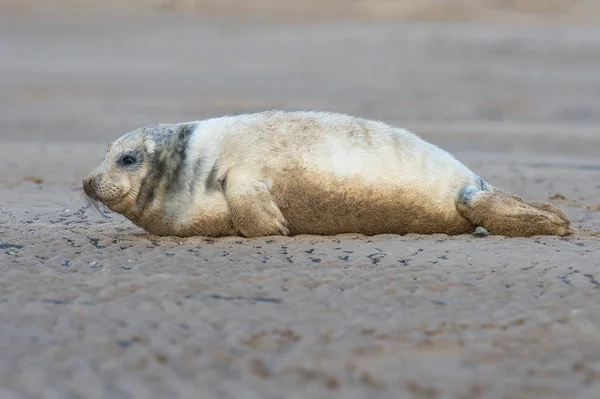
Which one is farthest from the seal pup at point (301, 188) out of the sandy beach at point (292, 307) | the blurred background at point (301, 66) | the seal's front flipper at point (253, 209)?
the blurred background at point (301, 66)

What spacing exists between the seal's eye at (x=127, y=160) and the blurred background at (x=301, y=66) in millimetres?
6285

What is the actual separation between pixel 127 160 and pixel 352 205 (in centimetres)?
101

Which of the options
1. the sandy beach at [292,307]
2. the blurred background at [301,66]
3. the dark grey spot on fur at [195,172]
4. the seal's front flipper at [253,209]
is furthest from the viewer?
the blurred background at [301,66]

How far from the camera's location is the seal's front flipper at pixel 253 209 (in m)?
4.27

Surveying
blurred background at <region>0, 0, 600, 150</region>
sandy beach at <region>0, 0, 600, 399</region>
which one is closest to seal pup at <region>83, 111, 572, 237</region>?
sandy beach at <region>0, 0, 600, 399</region>

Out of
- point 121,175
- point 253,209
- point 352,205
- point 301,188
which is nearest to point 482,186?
point 352,205

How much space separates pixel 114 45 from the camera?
53.5ft

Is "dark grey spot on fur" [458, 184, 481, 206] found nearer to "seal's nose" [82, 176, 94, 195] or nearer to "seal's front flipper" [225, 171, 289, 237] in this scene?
"seal's front flipper" [225, 171, 289, 237]

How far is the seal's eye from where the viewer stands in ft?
14.6

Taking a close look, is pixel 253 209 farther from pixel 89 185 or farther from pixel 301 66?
pixel 301 66

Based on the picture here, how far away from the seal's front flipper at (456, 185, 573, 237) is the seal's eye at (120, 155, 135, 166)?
1.43 m

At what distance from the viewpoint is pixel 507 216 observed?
4.30 meters

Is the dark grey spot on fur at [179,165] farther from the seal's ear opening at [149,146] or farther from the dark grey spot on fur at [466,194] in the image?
the dark grey spot on fur at [466,194]

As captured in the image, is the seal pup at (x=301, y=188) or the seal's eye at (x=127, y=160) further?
the seal's eye at (x=127, y=160)
